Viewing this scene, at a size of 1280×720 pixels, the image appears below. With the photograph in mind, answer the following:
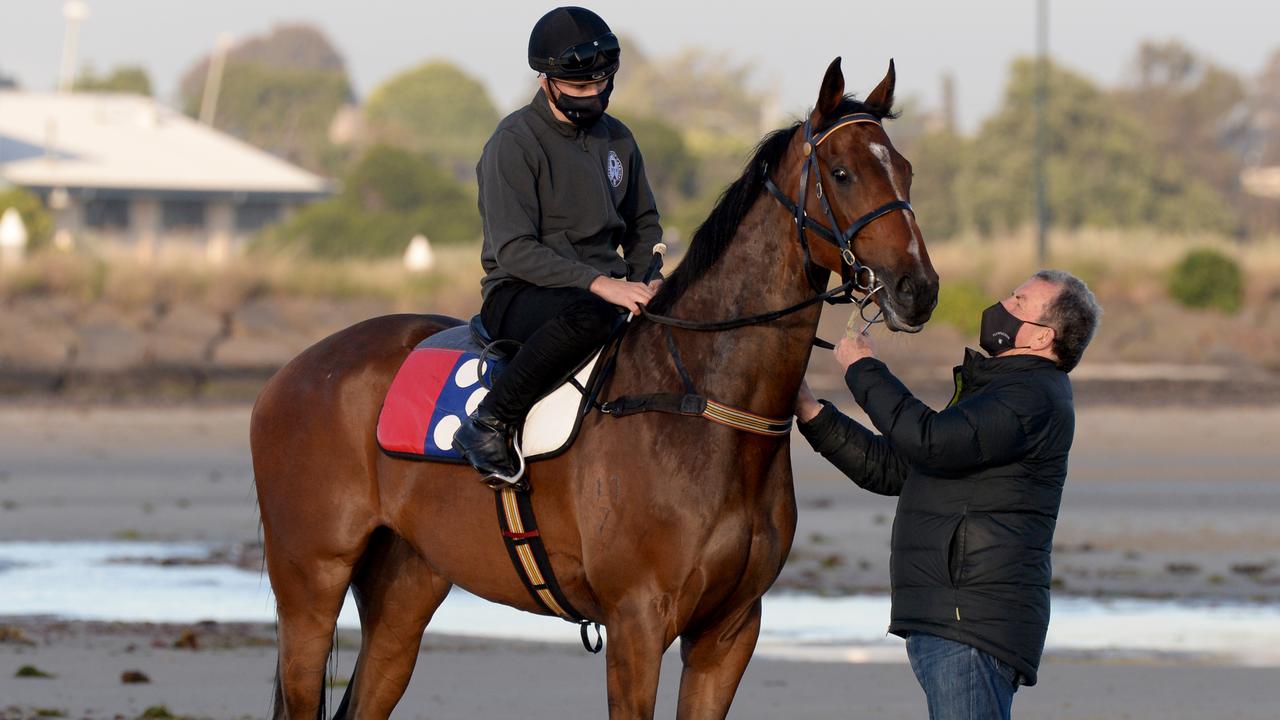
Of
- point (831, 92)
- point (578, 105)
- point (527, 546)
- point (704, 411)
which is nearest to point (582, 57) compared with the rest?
point (578, 105)

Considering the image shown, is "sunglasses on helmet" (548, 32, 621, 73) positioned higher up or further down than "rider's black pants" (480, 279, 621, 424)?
higher up

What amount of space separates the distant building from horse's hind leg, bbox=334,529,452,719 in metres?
44.8

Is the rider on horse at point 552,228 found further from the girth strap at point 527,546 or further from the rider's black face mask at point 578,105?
the girth strap at point 527,546

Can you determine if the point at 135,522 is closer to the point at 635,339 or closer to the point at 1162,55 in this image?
the point at 635,339

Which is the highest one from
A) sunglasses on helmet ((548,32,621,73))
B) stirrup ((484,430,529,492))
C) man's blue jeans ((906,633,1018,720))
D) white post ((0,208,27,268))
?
sunglasses on helmet ((548,32,621,73))

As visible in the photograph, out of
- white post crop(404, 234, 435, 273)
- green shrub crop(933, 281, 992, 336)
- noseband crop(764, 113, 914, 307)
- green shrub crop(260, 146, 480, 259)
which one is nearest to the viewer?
noseband crop(764, 113, 914, 307)

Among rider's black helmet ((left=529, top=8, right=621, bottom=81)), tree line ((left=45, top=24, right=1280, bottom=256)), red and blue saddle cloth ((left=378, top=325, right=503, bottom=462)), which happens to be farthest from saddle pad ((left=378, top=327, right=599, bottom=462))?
tree line ((left=45, top=24, right=1280, bottom=256))

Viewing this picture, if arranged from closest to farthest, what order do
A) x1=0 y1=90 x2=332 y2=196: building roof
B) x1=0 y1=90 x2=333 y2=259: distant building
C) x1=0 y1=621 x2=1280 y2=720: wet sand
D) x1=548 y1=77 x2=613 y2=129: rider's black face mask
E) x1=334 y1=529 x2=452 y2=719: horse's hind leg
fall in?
x1=548 y1=77 x2=613 y2=129: rider's black face mask, x1=334 y1=529 x2=452 y2=719: horse's hind leg, x1=0 y1=621 x2=1280 y2=720: wet sand, x1=0 y1=90 x2=333 y2=259: distant building, x1=0 y1=90 x2=332 y2=196: building roof

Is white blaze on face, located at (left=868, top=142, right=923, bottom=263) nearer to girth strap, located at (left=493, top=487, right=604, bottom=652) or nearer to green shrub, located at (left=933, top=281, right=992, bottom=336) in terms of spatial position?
girth strap, located at (left=493, top=487, right=604, bottom=652)

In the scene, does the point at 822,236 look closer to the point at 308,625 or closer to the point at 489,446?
the point at 489,446

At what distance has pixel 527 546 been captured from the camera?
6.18m

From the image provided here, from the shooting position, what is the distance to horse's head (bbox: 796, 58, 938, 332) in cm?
539

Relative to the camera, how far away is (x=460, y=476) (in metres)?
6.48

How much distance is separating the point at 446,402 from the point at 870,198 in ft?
5.86
